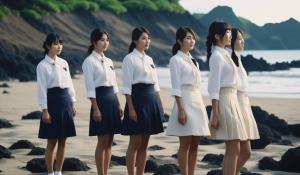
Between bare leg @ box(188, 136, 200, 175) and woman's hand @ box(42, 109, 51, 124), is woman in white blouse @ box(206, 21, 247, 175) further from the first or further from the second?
woman's hand @ box(42, 109, 51, 124)

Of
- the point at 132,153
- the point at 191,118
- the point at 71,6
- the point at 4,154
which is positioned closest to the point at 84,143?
the point at 4,154

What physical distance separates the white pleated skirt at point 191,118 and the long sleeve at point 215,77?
1.19 ft

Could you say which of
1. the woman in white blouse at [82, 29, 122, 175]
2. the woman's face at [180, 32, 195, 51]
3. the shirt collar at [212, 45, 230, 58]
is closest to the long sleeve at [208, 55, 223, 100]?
the shirt collar at [212, 45, 230, 58]

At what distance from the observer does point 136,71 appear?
7.80 m

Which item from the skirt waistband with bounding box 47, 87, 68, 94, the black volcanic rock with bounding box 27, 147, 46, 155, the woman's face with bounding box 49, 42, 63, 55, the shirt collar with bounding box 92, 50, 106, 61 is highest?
the woman's face with bounding box 49, 42, 63, 55

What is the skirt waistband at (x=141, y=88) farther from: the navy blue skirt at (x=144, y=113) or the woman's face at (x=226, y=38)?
the woman's face at (x=226, y=38)

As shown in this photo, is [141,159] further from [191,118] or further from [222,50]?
[222,50]

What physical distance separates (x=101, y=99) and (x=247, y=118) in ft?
5.69

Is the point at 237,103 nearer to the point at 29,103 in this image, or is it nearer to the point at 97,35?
the point at 97,35

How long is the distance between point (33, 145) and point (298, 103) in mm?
13339

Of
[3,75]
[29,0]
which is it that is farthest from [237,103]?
[29,0]

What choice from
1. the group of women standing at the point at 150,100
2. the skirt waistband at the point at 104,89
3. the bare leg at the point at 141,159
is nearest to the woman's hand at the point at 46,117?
the group of women standing at the point at 150,100

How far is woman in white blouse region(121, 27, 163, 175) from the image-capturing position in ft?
25.4

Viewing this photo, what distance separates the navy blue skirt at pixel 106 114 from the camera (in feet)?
25.9
